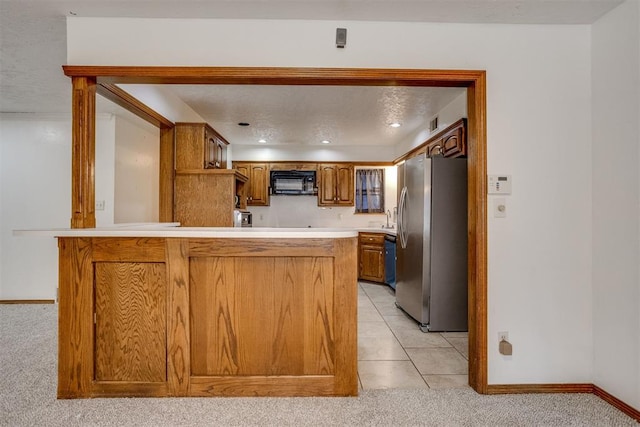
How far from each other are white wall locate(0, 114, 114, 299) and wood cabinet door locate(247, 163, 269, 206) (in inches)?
105

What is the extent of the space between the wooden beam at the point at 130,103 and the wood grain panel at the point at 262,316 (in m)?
1.46

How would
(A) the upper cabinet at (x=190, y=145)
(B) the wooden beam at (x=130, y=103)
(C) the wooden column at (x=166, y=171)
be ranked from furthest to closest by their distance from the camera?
(A) the upper cabinet at (x=190, y=145)
(C) the wooden column at (x=166, y=171)
(B) the wooden beam at (x=130, y=103)

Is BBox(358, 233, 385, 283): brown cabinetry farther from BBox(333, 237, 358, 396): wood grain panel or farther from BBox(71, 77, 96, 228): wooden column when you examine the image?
BBox(71, 77, 96, 228): wooden column

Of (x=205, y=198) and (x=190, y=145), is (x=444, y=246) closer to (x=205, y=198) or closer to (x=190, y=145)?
(x=205, y=198)

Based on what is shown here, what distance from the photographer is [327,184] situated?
20.4 ft

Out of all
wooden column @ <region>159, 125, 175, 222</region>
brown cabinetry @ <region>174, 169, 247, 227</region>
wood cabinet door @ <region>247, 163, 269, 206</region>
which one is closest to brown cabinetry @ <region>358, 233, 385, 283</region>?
wood cabinet door @ <region>247, 163, 269, 206</region>

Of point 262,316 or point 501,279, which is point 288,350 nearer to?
point 262,316

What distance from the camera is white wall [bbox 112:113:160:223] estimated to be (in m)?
3.61

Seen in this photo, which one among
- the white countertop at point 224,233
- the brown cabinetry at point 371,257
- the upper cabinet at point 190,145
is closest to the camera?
the white countertop at point 224,233

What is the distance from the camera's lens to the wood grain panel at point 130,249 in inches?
80.8

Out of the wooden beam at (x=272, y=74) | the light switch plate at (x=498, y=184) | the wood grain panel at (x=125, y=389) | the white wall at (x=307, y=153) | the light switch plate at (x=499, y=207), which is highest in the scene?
the white wall at (x=307, y=153)

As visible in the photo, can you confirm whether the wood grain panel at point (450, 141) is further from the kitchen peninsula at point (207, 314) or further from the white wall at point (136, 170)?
the white wall at point (136, 170)

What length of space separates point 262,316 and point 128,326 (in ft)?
2.59

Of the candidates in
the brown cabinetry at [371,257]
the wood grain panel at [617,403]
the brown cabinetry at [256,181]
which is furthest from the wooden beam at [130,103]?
the wood grain panel at [617,403]
